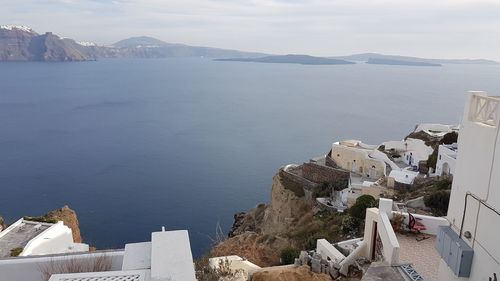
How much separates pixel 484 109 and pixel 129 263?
18.9 ft

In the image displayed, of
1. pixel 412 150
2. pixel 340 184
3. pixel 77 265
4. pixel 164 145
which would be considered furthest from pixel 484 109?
pixel 164 145

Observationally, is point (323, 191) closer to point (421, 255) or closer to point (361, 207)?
point (361, 207)

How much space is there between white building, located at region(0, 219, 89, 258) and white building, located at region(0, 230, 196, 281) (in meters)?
10.0

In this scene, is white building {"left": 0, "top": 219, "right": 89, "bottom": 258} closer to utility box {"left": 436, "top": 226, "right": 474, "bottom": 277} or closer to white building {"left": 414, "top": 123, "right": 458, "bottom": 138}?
utility box {"left": 436, "top": 226, "right": 474, "bottom": 277}

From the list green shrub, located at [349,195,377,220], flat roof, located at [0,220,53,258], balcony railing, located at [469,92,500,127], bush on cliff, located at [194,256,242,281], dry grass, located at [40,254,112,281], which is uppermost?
balcony railing, located at [469,92,500,127]

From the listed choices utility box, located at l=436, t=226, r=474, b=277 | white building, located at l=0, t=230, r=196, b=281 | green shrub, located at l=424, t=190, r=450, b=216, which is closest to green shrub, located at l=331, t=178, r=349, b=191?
green shrub, located at l=424, t=190, r=450, b=216

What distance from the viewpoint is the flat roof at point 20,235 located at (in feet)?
55.9

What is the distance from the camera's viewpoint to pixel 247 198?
45312 mm

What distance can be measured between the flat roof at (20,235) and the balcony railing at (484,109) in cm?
1637

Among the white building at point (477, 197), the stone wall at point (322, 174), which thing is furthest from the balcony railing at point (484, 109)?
the stone wall at point (322, 174)

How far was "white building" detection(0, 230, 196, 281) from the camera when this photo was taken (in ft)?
17.6

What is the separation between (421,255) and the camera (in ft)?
30.7

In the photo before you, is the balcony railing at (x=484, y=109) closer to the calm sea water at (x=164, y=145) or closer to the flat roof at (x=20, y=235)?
the flat roof at (x=20, y=235)

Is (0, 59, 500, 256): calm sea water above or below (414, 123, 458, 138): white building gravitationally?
below
